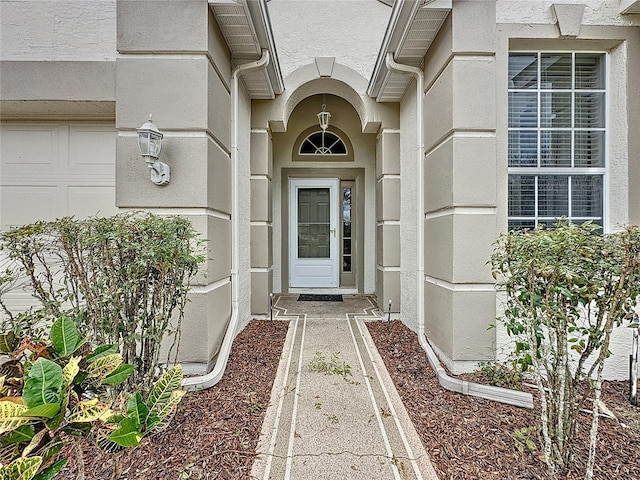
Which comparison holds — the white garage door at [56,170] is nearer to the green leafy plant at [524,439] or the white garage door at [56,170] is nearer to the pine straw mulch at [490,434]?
A: the pine straw mulch at [490,434]

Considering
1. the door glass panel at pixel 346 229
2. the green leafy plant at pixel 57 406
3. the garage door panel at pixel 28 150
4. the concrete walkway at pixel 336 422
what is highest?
the garage door panel at pixel 28 150

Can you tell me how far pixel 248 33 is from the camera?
3.27 metres

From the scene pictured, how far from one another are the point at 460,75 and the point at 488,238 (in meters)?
1.39

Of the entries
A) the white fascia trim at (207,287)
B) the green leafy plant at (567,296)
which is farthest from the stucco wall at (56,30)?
the green leafy plant at (567,296)

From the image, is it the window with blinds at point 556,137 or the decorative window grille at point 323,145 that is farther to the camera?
the decorative window grille at point 323,145

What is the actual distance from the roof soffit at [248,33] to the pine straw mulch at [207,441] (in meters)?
3.13

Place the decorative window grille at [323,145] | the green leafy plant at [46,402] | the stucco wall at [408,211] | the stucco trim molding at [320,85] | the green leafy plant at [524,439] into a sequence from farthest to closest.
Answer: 1. the decorative window grille at [323,145]
2. the stucco trim molding at [320,85]
3. the stucco wall at [408,211]
4. the green leafy plant at [524,439]
5. the green leafy plant at [46,402]

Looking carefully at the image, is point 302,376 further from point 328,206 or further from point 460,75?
point 328,206

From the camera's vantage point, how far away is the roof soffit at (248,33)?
296 centimetres

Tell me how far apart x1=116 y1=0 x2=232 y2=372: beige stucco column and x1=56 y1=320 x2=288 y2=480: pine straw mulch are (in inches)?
17.0

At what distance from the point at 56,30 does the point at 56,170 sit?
4.99 ft

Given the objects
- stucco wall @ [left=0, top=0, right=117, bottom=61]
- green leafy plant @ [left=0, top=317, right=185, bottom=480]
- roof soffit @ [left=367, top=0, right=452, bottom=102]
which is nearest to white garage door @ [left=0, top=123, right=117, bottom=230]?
stucco wall @ [left=0, top=0, right=117, bottom=61]

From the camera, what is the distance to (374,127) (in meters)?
5.04

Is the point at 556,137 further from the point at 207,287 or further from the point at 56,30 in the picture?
the point at 56,30
